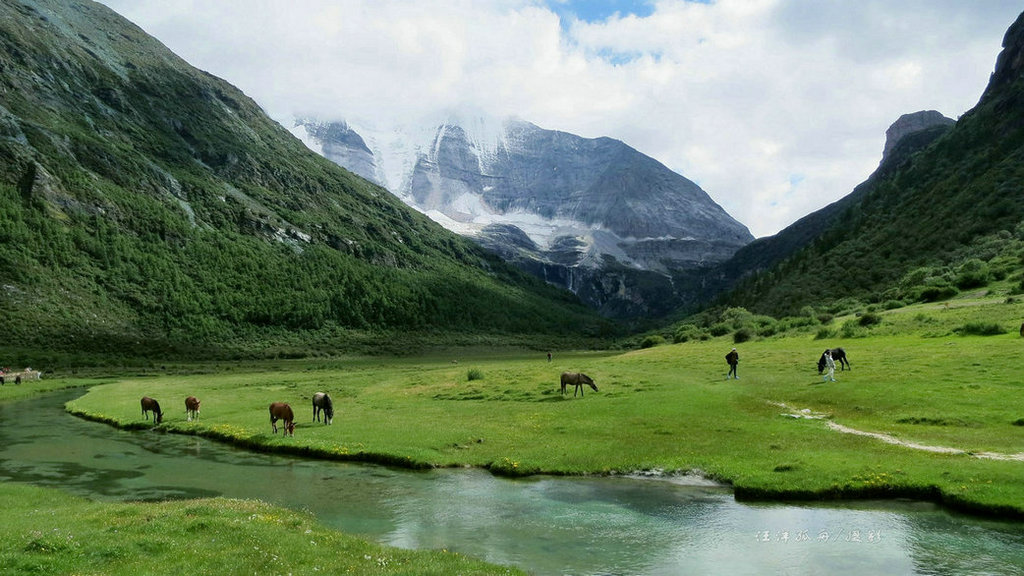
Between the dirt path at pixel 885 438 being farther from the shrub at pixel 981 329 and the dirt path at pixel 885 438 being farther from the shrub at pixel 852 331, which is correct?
the shrub at pixel 852 331

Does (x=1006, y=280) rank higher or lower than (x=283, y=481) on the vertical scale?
higher

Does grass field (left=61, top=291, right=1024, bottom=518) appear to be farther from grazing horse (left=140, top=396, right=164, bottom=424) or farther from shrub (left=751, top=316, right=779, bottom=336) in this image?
shrub (left=751, top=316, right=779, bottom=336)

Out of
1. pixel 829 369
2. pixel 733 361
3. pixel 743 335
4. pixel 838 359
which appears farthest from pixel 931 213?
pixel 829 369

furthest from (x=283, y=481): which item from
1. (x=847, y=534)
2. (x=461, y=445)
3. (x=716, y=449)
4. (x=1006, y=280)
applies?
(x=1006, y=280)

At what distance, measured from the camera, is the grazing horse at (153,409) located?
5175cm

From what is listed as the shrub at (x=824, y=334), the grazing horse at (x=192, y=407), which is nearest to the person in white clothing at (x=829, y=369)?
the shrub at (x=824, y=334)

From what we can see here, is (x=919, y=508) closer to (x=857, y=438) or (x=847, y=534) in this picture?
(x=847, y=534)

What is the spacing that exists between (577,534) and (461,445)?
16619 millimetres

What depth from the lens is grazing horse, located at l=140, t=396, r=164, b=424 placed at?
170 ft

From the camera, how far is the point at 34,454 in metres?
38.6

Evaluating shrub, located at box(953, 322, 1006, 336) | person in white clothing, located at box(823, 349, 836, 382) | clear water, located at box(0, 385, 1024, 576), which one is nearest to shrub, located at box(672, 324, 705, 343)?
shrub, located at box(953, 322, 1006, 336)

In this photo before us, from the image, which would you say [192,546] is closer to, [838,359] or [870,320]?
[838,359]

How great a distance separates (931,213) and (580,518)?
16095 centimetres

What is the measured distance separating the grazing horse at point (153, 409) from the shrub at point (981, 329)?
267 feet
